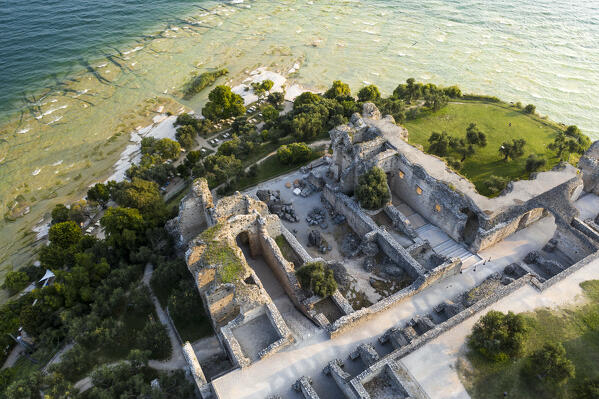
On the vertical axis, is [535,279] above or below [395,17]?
below

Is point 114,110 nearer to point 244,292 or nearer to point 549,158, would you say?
point 244,292

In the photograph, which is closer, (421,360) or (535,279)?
(421,360)

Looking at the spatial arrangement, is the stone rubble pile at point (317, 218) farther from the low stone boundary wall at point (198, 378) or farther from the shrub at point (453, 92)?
the shrub at point (453, 92)

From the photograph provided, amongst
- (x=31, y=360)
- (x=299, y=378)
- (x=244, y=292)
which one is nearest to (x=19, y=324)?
(x=31, y=360)

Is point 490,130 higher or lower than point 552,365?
lower

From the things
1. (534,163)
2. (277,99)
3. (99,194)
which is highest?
(534,163)

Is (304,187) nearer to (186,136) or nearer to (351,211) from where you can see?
(351,211)

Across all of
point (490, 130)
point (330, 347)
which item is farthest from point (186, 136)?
point (490, 130)
